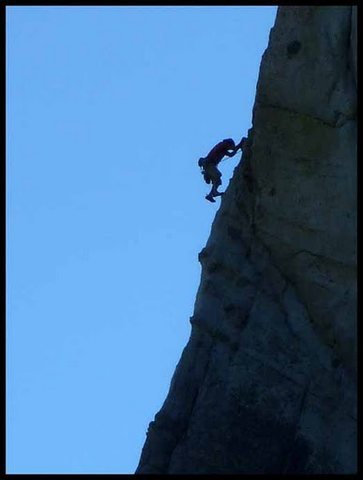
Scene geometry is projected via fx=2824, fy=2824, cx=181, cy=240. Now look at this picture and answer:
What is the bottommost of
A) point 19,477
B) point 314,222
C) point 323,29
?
point 19,477

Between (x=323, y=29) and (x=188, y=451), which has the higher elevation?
(x=323, y=29)

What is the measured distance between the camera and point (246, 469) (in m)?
39.5

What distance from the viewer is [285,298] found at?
1598 inches

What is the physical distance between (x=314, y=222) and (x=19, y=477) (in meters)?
6.31

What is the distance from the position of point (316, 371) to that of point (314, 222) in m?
2.12

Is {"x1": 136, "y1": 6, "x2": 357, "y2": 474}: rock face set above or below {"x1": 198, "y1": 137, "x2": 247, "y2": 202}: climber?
below

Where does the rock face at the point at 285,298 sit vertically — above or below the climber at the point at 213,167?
below

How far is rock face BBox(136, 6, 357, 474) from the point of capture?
39594 millimetres

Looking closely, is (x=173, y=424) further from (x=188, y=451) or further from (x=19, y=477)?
(x=19, y=477)

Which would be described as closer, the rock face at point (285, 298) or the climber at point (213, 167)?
the rock face at point (285, 298)

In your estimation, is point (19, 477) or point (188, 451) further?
point (188, 451)

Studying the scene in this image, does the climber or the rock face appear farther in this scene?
the climber

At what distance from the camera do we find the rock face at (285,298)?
39.6m
